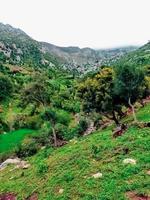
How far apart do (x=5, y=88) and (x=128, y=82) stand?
84016 millimetres

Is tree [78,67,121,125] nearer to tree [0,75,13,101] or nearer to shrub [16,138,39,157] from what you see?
shrub [16,138,39,157]

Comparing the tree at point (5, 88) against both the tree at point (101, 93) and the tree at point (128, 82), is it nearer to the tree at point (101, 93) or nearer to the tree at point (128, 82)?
the tree at point (101, 93)

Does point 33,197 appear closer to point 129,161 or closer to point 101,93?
point 129,161

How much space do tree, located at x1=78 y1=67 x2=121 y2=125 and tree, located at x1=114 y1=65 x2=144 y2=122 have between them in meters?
3.92

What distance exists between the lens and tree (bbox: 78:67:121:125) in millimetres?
56691

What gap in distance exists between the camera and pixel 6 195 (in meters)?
35.5

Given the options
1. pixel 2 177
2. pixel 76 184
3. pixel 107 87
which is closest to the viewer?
pixel 76 184

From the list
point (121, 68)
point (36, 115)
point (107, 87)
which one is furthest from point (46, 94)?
point (36, 115)

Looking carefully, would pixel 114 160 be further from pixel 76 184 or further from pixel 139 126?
pixel 139 126

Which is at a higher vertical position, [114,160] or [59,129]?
[114,160]

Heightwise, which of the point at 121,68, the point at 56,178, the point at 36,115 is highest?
the point at 121,68

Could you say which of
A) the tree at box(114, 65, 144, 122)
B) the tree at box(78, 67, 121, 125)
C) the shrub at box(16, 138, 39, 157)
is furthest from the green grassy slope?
the shrub at box(16, 138, 39, 157)

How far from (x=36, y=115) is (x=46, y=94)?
4407 centimetres

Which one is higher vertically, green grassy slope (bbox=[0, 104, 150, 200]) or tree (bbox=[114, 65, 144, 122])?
tree (bbox=[114, 65, 144, 122])
